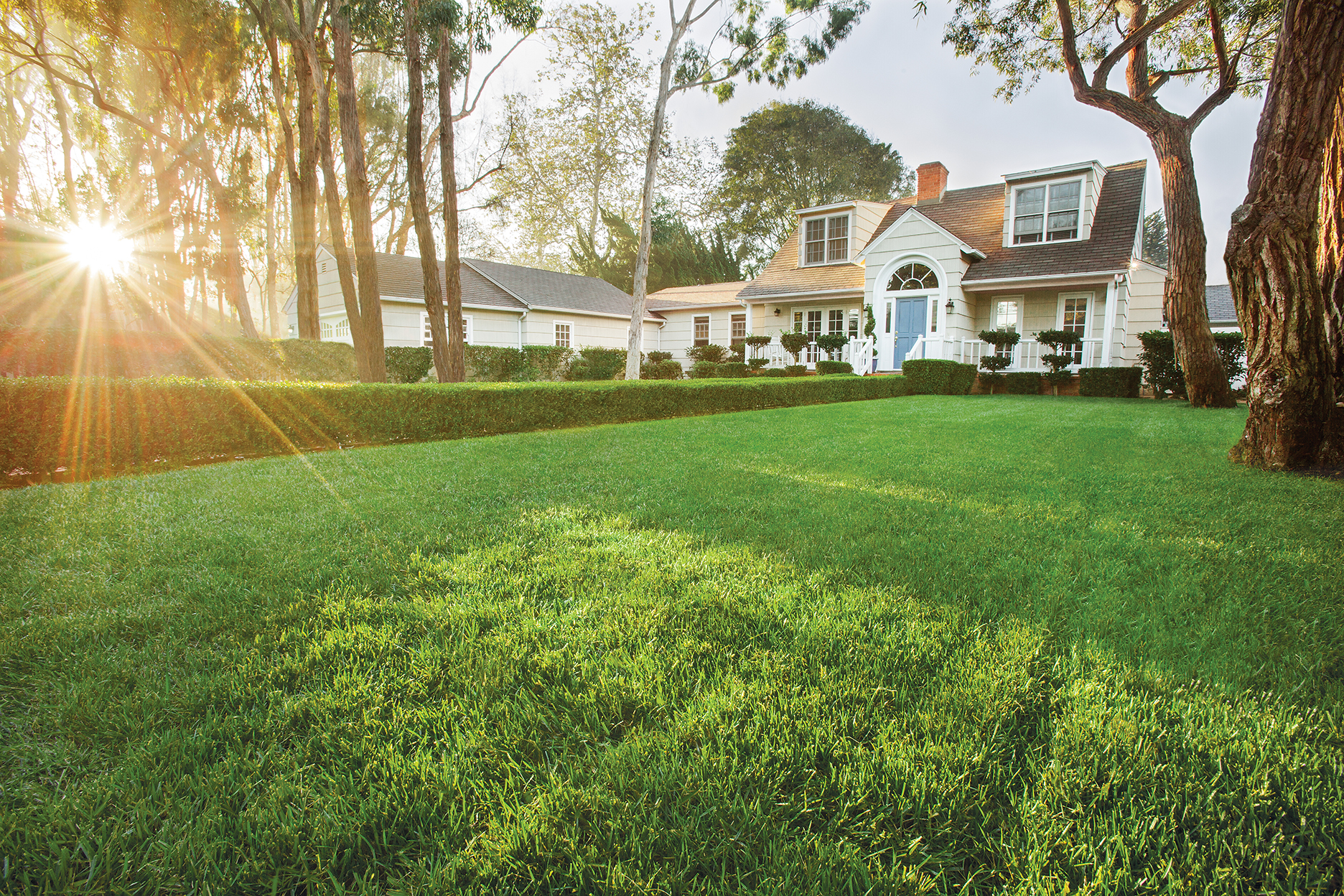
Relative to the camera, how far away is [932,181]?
19.1 meters

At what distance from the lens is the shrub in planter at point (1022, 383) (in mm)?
15102

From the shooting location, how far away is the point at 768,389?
463 inches

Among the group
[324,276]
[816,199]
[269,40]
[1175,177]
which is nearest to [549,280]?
[324,276]

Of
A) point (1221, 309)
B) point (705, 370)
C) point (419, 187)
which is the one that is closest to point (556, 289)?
point (705, 370)

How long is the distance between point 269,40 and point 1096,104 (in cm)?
1712

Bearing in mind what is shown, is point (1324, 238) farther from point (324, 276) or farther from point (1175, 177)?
point (324, 276)

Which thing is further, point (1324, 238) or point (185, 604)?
point (1324, 238)

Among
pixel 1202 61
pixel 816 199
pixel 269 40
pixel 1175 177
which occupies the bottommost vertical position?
pixel 1175 177

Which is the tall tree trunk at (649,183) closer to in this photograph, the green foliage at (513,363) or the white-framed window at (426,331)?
the green foliage at (513,363)

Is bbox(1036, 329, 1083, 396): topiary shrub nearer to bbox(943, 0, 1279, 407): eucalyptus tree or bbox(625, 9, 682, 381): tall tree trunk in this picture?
bbox(943, 0, 1279, 407): eucalyptus tree

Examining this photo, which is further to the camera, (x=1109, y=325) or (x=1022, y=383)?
(x=1022, y=383)

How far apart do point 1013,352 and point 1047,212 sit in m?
4.07

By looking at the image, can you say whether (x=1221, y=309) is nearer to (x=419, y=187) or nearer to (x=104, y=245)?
(x=419, y=187)

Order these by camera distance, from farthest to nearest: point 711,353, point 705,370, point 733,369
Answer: point 711,353, point 705,370, point 733,369
